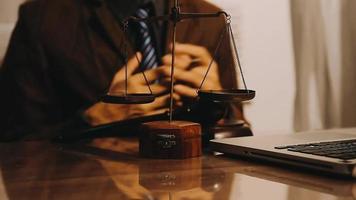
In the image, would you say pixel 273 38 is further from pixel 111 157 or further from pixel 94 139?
pixel 111 157

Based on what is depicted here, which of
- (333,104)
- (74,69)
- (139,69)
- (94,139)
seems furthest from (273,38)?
(94,139)

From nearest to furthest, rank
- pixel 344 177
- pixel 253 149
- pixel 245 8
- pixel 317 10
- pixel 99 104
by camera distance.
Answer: pixel 344 177 < pixel 253 149 < pixel 99 104 < pixel 245 8 < pixel 317 10

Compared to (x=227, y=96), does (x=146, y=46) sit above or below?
above

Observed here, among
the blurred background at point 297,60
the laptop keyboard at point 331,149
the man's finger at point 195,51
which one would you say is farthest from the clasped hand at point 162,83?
the laptop keyboard at point 331,149

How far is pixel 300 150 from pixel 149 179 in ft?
0.77

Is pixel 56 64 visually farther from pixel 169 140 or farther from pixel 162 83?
pixel 169 140

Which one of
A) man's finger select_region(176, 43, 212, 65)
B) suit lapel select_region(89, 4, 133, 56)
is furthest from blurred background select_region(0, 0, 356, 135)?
suit lapel select_region(89, 4, 133, 56)

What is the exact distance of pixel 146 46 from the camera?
1.49m

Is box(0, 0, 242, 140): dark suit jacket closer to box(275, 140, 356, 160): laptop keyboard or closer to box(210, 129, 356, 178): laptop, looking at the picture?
box(210, 129, 356, 178): laptop

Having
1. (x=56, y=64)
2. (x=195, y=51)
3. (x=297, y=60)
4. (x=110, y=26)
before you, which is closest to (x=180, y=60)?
(x=195, y=51)

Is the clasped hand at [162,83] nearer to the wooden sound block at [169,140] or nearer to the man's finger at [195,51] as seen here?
the man's finger at [195,51]

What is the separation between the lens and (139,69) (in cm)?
141

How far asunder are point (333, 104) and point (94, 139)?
1056mm

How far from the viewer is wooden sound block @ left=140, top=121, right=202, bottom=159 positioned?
0.87 meters
